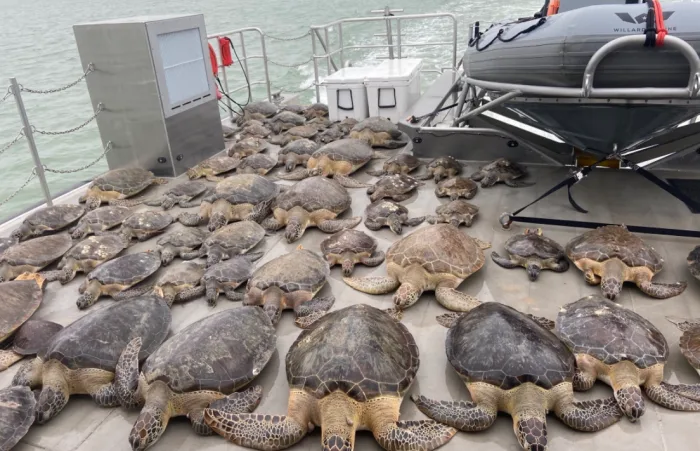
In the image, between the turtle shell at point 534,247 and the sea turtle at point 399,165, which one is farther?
the sea turtle at point 399,165

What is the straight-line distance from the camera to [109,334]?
263 cm

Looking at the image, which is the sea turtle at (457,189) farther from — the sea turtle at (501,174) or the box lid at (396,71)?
the box lid at (396,71)

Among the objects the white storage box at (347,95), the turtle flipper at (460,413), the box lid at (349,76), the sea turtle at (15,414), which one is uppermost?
the box lid at (349,76)

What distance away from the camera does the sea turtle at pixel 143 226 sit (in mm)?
4160

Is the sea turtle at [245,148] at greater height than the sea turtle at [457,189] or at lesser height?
greater

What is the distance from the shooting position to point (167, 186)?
535cm

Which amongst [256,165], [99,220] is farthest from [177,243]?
[256,165]

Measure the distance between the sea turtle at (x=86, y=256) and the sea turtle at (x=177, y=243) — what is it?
0.35m

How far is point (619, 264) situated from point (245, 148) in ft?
14.0

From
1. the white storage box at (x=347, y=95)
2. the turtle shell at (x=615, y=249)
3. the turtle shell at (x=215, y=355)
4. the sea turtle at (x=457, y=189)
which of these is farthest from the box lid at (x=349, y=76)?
the turtle shell at (x=215, y=355)

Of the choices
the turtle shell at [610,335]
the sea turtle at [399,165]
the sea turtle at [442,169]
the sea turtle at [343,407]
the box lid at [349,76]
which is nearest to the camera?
the sea turtle at [343,407]

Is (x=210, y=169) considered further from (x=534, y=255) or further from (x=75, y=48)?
(x=75, y=48)

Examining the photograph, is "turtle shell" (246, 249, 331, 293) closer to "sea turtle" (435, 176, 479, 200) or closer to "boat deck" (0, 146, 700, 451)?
A: "boat deck" (0, 146, 700, 451)

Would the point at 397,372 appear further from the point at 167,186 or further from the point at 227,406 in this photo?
the point at 167,186
